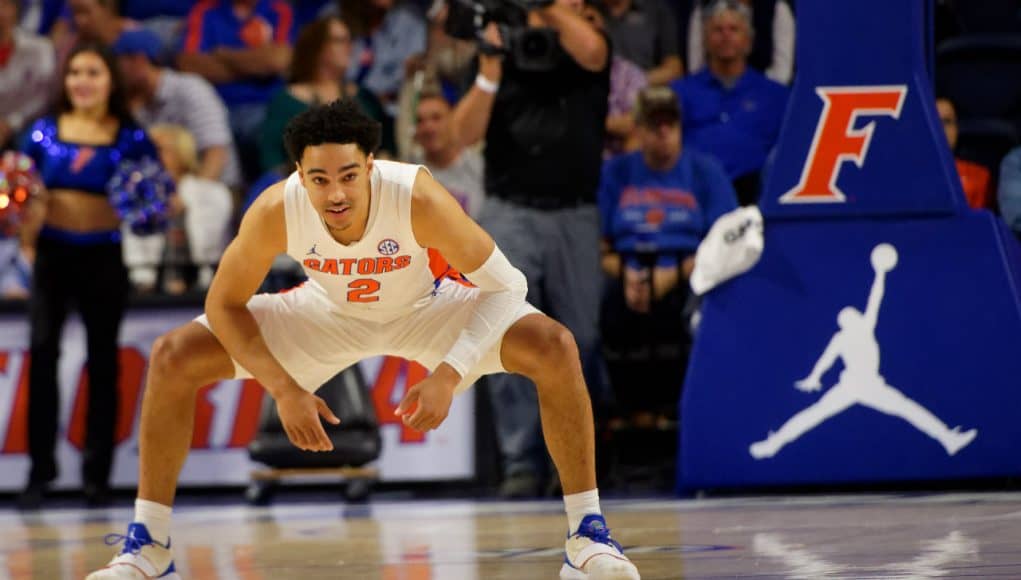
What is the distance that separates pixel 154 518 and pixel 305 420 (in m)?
0.62

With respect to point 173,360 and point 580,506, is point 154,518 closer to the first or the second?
point 173,360

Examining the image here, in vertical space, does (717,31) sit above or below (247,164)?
above

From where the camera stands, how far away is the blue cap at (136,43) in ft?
30.7

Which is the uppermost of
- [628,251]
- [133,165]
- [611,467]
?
[133,165]

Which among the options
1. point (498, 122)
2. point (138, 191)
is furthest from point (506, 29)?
point (138, 191)

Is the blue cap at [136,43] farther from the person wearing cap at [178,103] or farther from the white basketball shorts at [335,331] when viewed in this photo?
the white basketball shorts at [335,331]

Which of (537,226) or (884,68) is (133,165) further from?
(884,68)

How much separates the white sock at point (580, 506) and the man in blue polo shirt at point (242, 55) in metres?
5.91

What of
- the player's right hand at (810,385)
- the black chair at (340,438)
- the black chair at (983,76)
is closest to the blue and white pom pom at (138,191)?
the black chair at (340,438)

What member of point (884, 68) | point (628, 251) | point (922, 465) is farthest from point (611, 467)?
point (884, 68)

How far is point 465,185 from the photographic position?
337 inches

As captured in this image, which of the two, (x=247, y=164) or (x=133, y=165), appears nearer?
(x=133, y=165)

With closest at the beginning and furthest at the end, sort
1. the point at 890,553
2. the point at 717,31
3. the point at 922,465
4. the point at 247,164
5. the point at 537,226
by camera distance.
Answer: the point at 890,553 → the point at 922,465 → the point at 537,226 → the point at 717,31 → the point at 247,164

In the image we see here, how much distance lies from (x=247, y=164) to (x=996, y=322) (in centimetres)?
516
